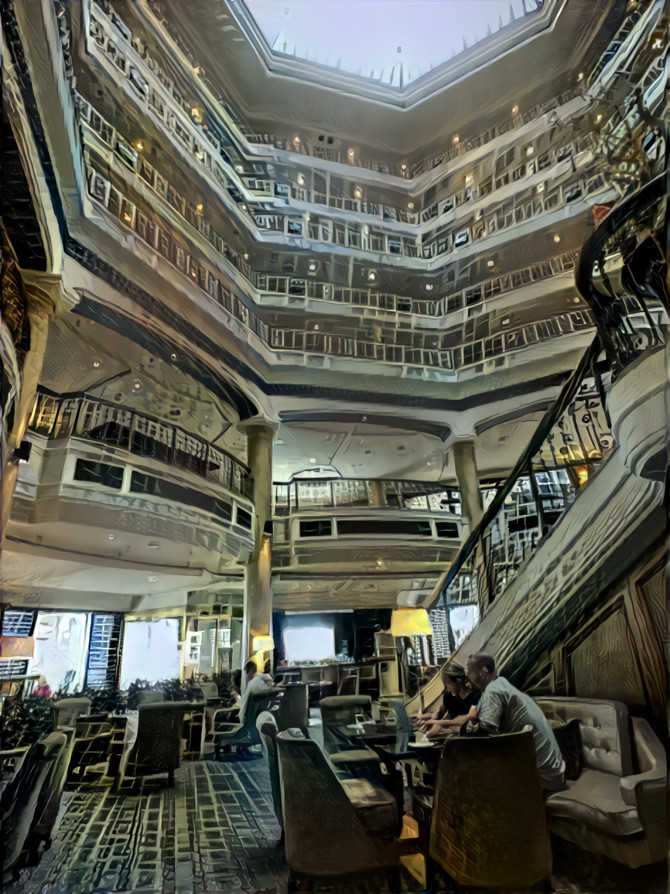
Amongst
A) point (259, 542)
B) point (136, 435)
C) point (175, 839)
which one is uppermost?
point (136, 435)

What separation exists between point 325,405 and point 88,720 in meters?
0.92

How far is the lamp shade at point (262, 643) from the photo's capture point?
1.24m

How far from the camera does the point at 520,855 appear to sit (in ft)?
3.78

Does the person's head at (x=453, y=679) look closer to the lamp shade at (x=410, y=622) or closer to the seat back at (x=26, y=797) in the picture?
the lamp shade at (x=410, y=622)

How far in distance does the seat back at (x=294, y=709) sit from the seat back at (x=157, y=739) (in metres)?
0.21

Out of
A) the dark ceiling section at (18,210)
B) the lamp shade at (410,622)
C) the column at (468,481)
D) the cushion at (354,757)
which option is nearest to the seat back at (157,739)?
the cushion at (354,757)

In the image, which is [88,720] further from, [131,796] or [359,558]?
[359,558]

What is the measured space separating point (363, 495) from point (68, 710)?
2.69 ft

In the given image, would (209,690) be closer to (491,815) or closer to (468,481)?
(491,815)

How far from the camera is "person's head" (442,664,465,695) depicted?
123cm

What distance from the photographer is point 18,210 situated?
1.30 meters

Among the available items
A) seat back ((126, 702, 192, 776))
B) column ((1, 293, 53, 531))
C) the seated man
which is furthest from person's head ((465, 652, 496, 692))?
column ((1, 293, 53, 531))

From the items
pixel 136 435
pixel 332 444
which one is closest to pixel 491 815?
pixel 332 444

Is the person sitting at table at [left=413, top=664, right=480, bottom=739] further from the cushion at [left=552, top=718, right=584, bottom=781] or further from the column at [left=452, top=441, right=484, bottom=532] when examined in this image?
the column at [left=452, top=441, right=484, bottom=532]
